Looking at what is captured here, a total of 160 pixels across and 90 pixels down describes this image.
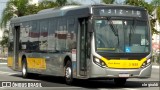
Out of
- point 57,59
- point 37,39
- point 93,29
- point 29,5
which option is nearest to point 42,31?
point 37,39

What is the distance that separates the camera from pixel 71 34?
19688 mm

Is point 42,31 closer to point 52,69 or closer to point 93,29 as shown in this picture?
point 52,69

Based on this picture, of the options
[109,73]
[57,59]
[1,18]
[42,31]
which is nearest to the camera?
[109,73]

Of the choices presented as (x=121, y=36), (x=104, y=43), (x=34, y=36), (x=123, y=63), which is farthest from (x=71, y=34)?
(x=34, y=36)

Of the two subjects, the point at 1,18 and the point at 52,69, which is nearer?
the point at 52,69

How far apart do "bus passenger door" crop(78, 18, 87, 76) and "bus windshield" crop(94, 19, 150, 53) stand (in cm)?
74

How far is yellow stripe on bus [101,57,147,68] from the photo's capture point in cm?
1780

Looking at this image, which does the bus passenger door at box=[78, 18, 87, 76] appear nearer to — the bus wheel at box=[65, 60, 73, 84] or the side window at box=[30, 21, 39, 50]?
the bus wheel at box=[65, 60, 73, 84]

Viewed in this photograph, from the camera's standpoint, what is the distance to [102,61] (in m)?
17.8

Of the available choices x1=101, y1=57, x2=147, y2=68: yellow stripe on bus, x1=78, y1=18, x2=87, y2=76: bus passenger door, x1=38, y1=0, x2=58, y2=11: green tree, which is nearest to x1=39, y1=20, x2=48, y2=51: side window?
x1=78, y1=18, x2=87, y2=76: bus passenger door

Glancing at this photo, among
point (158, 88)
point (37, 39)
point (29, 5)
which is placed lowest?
point (158, 88)

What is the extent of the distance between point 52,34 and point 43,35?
1.29 metres

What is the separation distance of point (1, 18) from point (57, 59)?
1897 inches

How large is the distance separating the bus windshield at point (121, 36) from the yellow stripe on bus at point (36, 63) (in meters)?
5.57
